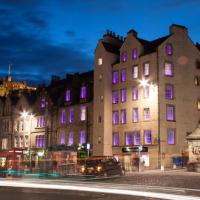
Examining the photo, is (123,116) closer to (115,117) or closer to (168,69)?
(115,117)

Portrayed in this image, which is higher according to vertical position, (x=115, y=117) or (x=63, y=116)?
(x=63, y=116)

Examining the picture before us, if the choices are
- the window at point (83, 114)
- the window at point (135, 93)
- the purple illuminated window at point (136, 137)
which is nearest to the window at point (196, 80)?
the window at point (135, 93)

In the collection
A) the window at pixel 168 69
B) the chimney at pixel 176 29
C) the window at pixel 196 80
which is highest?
the chimney at pixel 176 29

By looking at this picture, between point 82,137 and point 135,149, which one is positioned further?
point 82,137

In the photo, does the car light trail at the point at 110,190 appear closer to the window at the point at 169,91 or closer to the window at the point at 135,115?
the window at the point at 135,115

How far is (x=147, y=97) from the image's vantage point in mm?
60375

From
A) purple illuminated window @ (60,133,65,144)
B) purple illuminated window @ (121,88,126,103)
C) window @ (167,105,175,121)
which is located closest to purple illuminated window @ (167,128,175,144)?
window @ (167,105,175,121)

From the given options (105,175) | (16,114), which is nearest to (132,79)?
(105,175)

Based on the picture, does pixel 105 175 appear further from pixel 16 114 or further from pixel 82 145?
pixel 16 114

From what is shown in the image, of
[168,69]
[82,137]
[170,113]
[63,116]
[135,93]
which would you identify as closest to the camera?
[170,113]

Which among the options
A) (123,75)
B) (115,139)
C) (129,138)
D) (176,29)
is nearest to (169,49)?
(176,29)

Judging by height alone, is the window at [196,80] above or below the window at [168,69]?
below

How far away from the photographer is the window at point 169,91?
6000 centimetres

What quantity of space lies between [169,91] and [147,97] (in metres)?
3.35
